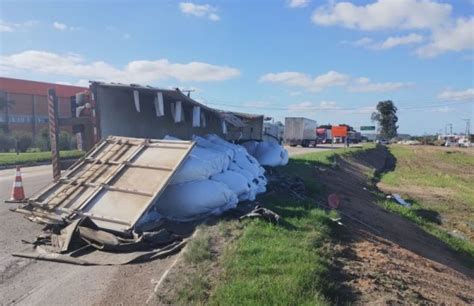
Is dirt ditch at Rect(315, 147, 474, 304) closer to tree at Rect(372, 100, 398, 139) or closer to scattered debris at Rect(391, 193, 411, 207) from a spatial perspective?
scattered debris at Rect(391, 193, 411, 207)

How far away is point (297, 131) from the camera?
54.3 m

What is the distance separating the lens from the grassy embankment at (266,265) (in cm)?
452

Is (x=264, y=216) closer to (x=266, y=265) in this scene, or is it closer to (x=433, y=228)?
(x=266, y=265)

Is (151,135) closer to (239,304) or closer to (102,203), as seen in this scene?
(102,203)

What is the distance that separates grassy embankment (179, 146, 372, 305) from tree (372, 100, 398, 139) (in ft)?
333

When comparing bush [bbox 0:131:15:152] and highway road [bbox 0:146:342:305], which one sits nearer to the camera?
highway road [bbox 0:146:342:305]

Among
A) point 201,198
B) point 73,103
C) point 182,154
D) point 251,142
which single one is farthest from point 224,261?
point 251,142

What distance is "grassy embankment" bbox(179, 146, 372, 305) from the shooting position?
4.52 m

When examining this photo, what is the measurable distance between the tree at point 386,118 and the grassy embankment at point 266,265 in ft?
333

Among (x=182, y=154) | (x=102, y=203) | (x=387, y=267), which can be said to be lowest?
(x=387, y=267)

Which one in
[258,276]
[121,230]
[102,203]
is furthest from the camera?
[102,203]

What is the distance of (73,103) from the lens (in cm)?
1223

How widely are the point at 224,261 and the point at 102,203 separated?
2.86m

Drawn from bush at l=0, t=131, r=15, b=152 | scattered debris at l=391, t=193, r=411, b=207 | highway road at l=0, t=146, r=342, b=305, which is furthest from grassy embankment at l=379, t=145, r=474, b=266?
bush at l=0, t=131, r=15, b=152
